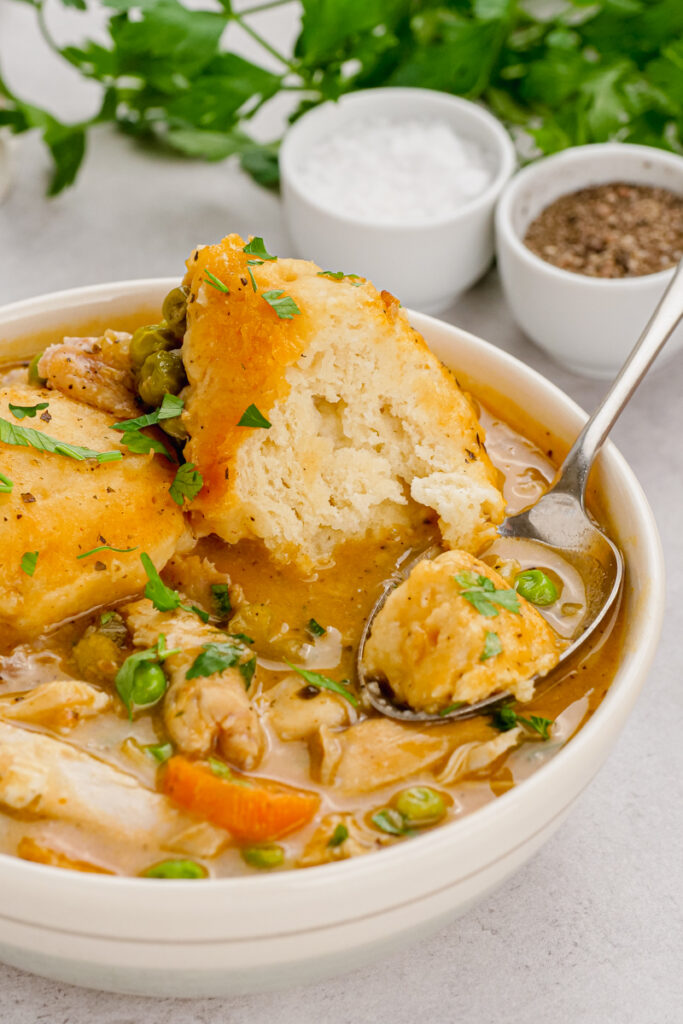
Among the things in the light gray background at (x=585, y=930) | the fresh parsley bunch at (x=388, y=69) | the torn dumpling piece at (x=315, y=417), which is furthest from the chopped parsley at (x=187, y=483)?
the fresh parsley bunch at (x=388, y=69)

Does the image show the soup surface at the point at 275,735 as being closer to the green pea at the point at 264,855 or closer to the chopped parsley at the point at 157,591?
the green pea at the point at 264,855

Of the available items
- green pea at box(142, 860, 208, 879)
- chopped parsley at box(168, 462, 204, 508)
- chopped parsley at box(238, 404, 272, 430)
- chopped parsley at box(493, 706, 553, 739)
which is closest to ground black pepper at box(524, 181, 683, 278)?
chopped parsley at box(238, 404, 272, 430)

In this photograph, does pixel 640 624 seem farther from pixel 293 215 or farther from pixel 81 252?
pixel 81 252

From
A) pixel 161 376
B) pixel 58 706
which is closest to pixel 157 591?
pixel 58 706

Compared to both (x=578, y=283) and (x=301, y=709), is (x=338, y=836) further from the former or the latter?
(x=578, y=283)

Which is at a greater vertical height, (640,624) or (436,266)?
(640,624)

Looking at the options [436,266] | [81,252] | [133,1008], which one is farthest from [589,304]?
[133,1008]

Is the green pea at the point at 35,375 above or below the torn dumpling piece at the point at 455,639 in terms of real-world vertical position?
below
